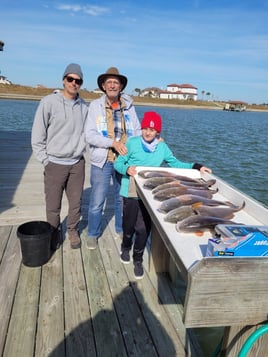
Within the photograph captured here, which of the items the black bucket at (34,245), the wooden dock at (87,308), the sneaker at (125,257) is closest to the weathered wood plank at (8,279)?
the wooden dock at (87,308)

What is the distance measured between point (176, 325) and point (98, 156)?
5.67 feet

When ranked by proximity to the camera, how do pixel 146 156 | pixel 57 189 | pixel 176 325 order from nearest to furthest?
pixel 176 325, pixel 146 156, pixel 57 189

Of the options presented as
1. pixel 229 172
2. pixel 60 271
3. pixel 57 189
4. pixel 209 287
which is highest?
pixel 209 287

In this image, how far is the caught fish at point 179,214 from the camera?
1899 millimetres

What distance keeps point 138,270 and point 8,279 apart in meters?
1.20

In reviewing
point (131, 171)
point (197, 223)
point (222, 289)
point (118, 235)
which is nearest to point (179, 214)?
point (197, 223)

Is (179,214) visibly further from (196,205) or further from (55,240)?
(55,240)

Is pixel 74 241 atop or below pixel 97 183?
below

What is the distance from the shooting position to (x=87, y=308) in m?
2.48

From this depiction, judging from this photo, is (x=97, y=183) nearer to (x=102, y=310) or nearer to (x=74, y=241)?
(x=74, y=241)

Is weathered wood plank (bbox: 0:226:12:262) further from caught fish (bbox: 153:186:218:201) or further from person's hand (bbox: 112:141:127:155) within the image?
caught fish (bbox: 153:186:218:201)

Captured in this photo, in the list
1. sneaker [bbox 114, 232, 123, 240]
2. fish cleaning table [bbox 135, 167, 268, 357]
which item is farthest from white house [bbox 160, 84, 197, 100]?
fish cleaning table [bbox 135, 167, 268, 357]

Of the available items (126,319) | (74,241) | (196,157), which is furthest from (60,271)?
(196,157)

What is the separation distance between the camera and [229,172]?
11.8 metres
